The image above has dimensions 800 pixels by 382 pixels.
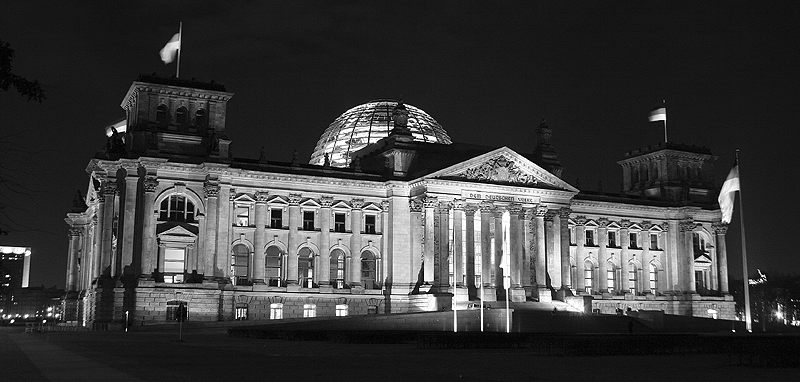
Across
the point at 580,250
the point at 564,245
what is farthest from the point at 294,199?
the point at 580,250

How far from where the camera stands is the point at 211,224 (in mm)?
79625

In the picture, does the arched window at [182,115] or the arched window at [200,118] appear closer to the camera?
the arched window at [182,115]

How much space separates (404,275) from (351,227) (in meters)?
6.92

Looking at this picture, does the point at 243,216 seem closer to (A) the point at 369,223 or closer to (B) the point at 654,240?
(A) the point at 369,223

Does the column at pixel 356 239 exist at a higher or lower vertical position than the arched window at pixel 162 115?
lower

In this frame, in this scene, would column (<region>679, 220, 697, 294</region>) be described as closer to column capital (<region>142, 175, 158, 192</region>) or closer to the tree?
column capital (<region>142, 175, 158, 192</region>)

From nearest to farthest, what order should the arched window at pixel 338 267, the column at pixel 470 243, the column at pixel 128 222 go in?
the column at pixel 128 222 < the column at pixel 470 243 < the arched window at pixel 338 267

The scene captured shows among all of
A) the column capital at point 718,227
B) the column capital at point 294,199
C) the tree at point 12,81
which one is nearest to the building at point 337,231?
the column capital at point 294,199

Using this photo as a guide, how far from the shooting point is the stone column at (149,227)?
76.6 metres

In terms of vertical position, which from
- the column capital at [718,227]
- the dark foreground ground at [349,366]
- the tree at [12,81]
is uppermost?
the column capital at [718,227]

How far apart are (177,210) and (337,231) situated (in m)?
15.6

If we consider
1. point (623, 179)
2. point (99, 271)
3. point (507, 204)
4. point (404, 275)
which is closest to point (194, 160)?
point (99, 271)

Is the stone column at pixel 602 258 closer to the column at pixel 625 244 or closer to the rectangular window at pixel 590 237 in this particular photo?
the rectangular window at pixel 590 237

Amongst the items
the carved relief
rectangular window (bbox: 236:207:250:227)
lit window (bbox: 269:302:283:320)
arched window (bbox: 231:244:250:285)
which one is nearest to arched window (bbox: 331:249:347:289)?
lit window (bbox: 269:302:283:320)
